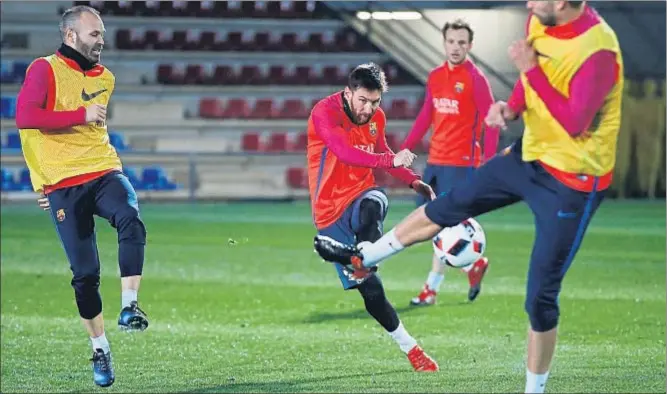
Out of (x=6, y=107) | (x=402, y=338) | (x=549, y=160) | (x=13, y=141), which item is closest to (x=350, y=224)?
(x=402, y=338)

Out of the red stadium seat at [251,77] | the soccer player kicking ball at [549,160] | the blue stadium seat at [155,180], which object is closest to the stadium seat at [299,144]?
the red stadium seat at [251,77]

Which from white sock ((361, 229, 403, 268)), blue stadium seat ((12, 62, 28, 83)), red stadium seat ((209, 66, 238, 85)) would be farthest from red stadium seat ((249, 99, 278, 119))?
white sock ((361, 229, 403, 268))

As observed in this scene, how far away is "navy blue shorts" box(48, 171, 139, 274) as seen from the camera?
21.6ft

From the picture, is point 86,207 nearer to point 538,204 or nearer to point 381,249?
point 381,249

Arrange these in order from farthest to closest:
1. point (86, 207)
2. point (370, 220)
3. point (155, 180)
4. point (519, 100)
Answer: point (155, 180)
point (370, 220)
point (86, 207)
point (519, 100)

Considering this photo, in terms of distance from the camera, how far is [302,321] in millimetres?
10891

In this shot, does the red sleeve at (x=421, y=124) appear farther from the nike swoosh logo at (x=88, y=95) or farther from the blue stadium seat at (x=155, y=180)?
the blue stadium seat at (x=155, y=180)

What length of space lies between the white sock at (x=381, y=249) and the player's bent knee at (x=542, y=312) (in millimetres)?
631

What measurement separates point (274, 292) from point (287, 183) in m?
12.5

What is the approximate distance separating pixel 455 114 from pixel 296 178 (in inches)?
587

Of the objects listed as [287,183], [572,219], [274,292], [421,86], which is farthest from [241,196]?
[572,219]

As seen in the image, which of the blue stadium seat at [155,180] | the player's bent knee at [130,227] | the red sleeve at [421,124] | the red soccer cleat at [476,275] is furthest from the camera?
the blue stadium seat at [155,180]

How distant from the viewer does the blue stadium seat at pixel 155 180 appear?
24.0 m

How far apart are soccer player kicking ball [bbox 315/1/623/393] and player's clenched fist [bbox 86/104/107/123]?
1.15 meters
